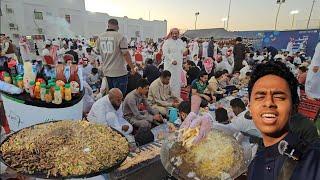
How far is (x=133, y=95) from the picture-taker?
4418mm

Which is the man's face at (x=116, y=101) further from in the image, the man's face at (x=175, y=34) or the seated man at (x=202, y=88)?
the man's face at (x=175, y=34)

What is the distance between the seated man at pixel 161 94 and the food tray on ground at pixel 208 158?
137 inches

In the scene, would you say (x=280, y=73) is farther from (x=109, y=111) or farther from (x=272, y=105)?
(x=109, y=111)

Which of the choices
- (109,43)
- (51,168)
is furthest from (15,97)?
(109,43)

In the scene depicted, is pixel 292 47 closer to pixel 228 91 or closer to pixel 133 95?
pixel 228 91

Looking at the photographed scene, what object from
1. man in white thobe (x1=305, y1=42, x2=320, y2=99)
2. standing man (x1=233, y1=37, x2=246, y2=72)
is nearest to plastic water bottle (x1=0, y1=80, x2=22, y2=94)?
man in white thobe (x1=305, y1=42, x2=320, y2=99)

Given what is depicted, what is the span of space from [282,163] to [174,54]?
541cm

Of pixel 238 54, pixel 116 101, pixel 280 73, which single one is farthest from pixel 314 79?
pixel 280 73

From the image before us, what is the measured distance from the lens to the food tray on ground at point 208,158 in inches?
58.2

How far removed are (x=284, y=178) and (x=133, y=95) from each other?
3.55 meters

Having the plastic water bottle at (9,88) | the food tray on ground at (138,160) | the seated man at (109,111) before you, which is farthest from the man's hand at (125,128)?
the plastic water bottle at (9,88)

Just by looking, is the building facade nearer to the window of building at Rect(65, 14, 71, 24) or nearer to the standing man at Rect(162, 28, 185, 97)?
the window of building at Rect(65, 14, 71, 24)

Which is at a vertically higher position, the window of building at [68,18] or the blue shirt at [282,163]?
the window of building at [68,18]

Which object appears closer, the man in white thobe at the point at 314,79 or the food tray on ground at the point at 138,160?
the food tray on ground at the point at 138,160
